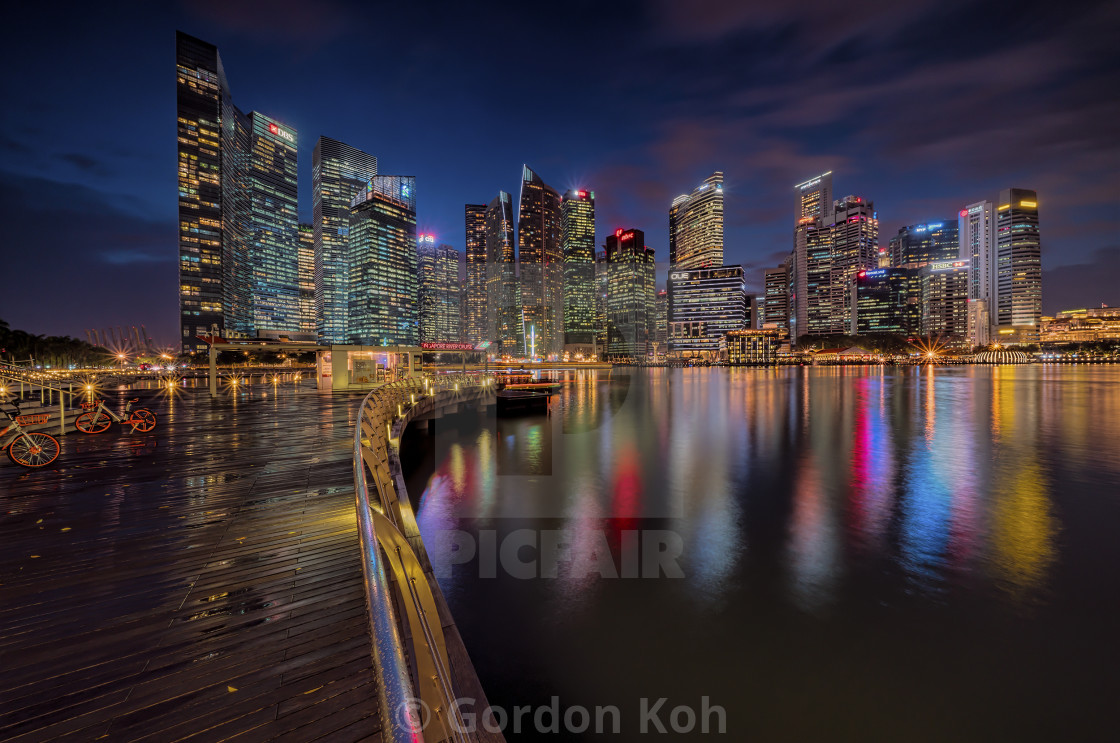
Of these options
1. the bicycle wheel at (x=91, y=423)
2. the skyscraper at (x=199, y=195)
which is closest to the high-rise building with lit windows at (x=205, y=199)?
the skyscraper at (x=199, y=195)

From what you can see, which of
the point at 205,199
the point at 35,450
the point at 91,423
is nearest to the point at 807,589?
the point at 35,450

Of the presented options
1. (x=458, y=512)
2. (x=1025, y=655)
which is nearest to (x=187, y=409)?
(x=458, y=512)

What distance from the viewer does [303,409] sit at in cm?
2242

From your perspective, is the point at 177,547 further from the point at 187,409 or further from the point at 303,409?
the point at 187,409

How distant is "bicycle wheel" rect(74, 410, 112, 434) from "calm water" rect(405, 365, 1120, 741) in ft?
37.2

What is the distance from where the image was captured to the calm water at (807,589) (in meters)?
7.54

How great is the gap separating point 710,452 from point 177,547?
25.1m

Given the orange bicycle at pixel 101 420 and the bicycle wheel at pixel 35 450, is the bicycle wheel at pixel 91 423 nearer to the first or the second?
the orange bicycle at pixel 101 420

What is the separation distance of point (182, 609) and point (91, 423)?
1588 centimetres

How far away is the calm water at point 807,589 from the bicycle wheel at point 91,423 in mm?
11325

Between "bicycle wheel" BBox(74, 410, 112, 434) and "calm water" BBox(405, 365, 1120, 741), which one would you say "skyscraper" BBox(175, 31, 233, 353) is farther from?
"calm water" BBox(405, 365, 1120, 741)

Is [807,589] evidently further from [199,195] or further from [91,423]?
[199,195]

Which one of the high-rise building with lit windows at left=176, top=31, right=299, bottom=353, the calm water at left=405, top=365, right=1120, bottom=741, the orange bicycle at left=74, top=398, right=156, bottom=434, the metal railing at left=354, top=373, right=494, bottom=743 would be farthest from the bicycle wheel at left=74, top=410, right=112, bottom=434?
the high-rise building with lit windows at left=176, top=31, right=299, bottom=353

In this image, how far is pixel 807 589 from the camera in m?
10.7
